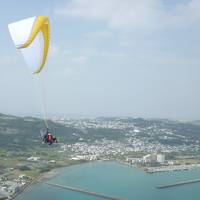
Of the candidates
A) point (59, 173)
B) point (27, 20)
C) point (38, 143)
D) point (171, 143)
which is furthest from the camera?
point (171, 143)

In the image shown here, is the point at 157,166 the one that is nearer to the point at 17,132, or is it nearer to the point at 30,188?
the point at 30,188

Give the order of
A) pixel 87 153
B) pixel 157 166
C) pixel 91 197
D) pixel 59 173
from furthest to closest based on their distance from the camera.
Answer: pixel 87 153
pixel 157 166
pixel 59 173
pixel 91 197

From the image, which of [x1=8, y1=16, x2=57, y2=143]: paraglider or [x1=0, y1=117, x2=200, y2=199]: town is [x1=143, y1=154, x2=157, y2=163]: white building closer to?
[x1=0, y1=117, x2=200, y2=199]: town

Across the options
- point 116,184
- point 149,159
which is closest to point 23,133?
point 149,159

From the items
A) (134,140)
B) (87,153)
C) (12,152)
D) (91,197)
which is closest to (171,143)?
Answer: (134,140)

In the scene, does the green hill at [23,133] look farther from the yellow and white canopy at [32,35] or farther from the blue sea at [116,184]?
the yellow and white canopy at [32,35]

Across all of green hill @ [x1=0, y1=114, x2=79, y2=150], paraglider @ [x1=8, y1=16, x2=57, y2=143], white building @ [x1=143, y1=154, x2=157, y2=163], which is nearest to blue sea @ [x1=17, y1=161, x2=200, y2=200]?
white building @ [x1=143, y1=154, x2=157, y2=163]

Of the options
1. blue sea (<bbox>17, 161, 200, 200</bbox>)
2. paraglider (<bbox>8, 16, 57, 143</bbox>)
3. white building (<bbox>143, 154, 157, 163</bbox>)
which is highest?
paraglider (<bbox>8, 16, 57, 143</bbox>)

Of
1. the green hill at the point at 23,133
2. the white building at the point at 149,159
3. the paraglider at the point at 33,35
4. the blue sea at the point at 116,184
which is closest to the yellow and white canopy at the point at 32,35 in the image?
the paraglider at the point at 33,35
